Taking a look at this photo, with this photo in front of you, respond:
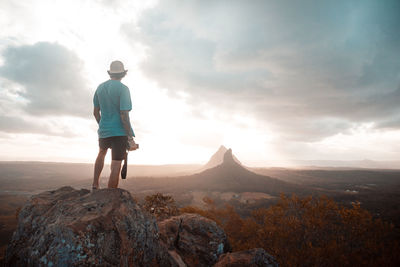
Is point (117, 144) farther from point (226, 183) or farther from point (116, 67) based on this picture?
point (226, 183)

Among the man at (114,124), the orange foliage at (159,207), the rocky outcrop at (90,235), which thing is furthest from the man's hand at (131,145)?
the orange foliage at (159,207)

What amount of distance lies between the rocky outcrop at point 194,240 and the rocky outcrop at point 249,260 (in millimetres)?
1020

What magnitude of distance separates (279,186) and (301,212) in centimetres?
5299

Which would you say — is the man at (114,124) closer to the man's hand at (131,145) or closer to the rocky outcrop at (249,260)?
the man's hand at (131,145)

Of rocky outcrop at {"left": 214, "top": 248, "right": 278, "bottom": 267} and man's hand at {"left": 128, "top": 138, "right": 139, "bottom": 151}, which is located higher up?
man's hand at {"left": 128, "top": 138, "right": 139, "bottom": 151}

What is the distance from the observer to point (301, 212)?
15.0m

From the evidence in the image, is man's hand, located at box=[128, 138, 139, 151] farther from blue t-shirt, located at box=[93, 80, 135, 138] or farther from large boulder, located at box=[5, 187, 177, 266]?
large boulder, located at box=[5, 187, 177, 266]

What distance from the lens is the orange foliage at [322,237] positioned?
10.4 m

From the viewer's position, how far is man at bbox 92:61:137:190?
4531 millimetres

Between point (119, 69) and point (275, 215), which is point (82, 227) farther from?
point (275, 215)

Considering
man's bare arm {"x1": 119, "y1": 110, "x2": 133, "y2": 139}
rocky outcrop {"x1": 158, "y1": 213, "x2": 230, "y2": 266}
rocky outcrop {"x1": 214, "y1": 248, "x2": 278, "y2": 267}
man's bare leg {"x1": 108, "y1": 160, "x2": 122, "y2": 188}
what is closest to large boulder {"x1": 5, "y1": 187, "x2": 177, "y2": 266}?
man's bare leg {"x1": 108, "y1": 160, "x2": 122, "y2": 188}

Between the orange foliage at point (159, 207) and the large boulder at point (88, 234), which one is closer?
the large boulder at point (88, 234)

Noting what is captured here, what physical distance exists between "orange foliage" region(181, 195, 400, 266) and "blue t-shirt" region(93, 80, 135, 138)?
36.0 feet

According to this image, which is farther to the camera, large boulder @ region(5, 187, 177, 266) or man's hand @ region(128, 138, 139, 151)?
man's hand @ region(128, 138, 139, 151)
